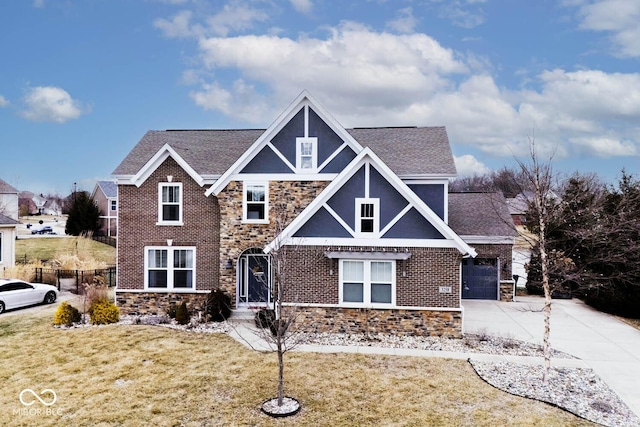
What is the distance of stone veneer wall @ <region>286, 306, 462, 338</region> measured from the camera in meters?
15.8

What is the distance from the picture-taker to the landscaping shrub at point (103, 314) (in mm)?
17375

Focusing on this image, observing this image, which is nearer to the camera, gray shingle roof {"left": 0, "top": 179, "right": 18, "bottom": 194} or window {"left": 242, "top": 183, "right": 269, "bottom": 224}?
window {"left": 242, "top": 183, "right": 269, "bottom": 224}

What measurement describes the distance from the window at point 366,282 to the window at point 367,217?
1.10 metres

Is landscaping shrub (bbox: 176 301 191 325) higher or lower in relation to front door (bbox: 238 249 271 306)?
lower

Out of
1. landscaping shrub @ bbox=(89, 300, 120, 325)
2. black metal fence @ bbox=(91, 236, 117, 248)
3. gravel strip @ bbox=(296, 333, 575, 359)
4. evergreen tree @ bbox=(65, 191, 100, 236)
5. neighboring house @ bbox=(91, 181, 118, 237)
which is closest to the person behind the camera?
gravel strip @ bbox=(296, 333, 575, 359)

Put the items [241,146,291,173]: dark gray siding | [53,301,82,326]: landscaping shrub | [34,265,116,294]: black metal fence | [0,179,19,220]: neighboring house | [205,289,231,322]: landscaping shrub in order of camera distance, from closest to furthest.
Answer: [53,301,82,326]: landscaping shrub, [205,289,231,322]: landscaping shrub, [241,146,291,173]: dark gray siding, [34,265,116,294]: black metal fence, [0,179,19,220]: neighboring house

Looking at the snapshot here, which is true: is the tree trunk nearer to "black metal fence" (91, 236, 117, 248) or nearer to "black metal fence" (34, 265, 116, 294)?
"black metal fence" (34, 265, 116, 294)

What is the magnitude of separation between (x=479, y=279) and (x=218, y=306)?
546 inches

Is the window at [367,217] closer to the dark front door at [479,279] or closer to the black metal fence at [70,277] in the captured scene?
the dark front door at [479,279]

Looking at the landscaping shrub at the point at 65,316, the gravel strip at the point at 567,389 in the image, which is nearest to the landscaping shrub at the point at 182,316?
the landscaping shrub at the point at 65,316

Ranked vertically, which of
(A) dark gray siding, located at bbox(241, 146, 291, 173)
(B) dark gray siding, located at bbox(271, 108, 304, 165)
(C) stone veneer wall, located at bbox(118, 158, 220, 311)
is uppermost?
(B) dark gray siding, located at bbox(271, 108, 304, 165)

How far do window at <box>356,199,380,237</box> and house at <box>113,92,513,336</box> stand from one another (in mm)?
37

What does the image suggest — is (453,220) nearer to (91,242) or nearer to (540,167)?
(540,167)

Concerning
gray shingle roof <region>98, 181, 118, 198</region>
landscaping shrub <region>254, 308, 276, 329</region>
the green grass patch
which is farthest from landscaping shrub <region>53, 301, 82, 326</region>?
gray shingle roof <region>98, 181, 118, 198</region>
